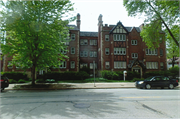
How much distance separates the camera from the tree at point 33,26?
43.8 ft

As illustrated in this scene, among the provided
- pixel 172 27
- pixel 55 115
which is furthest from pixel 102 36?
pixel 55 115

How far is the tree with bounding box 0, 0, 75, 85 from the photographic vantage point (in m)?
13.4

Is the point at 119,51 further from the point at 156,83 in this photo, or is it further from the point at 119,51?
the point at 156,83

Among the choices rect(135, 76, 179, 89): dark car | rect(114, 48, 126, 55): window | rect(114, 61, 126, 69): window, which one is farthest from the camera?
rect(114, 48, 126, 55): window

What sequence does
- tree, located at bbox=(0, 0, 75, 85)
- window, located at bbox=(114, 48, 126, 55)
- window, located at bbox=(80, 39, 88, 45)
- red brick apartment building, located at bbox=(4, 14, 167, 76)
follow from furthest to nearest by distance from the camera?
window, located at bbox=(80, 39, 88, 45) → window, located at bbox=(114, 48, 126, 55) → red brick apartment building, located at bbox=(4, 14, 167, 76) → tree, located at bbox=(0, 0, 75, 85)

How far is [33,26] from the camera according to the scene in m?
13.4

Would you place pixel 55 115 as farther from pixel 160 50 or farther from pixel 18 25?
pixel 160 50

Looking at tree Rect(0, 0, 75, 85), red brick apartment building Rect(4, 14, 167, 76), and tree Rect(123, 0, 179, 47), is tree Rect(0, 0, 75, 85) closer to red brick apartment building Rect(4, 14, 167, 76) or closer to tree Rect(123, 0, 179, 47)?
tree Rect(123, 0, 179, 47)

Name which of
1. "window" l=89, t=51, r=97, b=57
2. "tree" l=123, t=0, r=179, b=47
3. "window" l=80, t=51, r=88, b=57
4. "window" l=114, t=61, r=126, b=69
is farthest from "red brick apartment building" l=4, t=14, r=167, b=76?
"tree" l=123, t=0, r=179, b=47

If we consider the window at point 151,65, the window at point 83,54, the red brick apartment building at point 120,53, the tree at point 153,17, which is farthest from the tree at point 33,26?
the window at point 151,65

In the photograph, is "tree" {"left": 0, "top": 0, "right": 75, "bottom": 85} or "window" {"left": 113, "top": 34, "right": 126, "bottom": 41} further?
"window" {"left": 113, "top": 34, "right": 126, "bottom": 41}

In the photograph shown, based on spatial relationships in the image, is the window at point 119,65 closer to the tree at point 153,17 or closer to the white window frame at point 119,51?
the white window frame at point 119,51

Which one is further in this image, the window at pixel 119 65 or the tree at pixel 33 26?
the window at pixel 119 65

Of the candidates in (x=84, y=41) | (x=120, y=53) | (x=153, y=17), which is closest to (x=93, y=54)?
(x=84, y=41)
